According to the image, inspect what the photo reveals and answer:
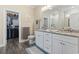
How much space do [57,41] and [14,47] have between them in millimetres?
1027

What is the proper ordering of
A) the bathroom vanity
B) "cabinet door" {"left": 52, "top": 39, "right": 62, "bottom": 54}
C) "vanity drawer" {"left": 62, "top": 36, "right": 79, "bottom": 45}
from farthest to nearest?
"cabinet door" {"left": 52, "top": 39, "right": 62, "bottom": 54}
the bathroom vanity
"vanity drawer" {"left": 62, "top": 36, "right": 79, "bottom": 45}

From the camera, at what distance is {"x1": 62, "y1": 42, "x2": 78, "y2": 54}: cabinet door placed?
6.45 ft

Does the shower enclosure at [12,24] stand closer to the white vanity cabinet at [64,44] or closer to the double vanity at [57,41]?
the double vanity at [57,41]

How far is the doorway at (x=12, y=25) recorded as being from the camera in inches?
101

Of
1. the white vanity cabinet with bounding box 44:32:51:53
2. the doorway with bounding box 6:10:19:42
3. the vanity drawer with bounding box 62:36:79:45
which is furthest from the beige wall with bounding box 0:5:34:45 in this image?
the vanity drawer with bounding box 62:36:79:45

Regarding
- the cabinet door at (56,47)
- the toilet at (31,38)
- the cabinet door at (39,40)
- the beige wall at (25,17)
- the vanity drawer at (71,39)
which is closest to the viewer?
the vanity drawer at (71,39)

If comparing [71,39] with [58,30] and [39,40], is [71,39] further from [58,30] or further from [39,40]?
[39,40]

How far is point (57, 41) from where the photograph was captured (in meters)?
2.44

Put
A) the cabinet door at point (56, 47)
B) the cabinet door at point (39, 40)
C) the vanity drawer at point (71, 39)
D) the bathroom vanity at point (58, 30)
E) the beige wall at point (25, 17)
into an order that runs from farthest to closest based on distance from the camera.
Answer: the cabinet door at point (39, 40), the beige wall at point (25, 17), the cabinet door at point (56, 47), the bathroom vanity at point (58, 30), the vanity drawer at point (71, 39)

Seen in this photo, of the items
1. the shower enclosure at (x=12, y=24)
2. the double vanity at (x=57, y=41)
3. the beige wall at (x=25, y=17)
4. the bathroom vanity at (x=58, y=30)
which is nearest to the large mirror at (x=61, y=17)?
the bathroom vanity at (x=58, y=30)

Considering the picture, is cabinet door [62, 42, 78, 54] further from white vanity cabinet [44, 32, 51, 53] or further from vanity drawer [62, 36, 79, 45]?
white vanity cabinet [44, 32, 51, 53]

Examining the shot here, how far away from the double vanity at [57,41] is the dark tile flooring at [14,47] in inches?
14.7

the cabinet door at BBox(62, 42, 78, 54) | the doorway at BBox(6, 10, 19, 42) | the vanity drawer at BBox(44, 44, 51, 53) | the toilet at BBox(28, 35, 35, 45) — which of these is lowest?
the vanity drawer at BBox(44, 44, 51, 53)
